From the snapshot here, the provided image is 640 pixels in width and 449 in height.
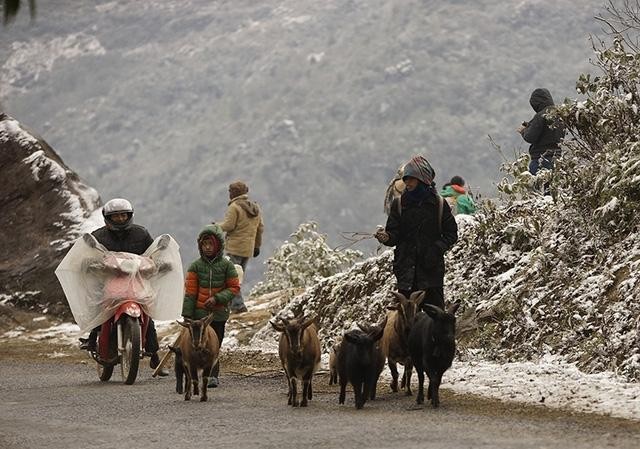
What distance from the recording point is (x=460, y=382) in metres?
12.9

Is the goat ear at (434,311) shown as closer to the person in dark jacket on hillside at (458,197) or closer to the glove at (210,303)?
the glove at (210,303)

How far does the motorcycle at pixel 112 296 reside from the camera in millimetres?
15078

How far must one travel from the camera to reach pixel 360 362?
11.7m

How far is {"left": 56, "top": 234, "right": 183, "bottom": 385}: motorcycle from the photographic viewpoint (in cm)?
1508

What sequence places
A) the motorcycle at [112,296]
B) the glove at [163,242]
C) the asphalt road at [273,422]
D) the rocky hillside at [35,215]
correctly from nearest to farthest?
the asphalt road at [273,422] → the motorcycle at [112,296] → the glove at [163,242] → the rocky hillside at [35,215]

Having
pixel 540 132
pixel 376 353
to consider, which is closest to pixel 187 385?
pixel 376 353

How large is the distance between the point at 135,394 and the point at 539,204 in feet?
20.4

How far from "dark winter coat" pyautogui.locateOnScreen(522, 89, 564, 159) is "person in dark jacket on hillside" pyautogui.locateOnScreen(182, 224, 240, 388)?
6768 mm

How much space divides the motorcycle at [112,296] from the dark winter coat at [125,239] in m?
0.16

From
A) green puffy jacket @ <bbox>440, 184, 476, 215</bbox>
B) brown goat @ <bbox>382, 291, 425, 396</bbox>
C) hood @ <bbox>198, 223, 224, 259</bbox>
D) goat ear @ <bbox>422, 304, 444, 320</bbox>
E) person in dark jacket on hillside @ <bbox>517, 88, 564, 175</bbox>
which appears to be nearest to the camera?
goat ear @ <bbox>422, 304, 444, 320</bbox>

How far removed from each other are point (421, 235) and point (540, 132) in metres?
7.26

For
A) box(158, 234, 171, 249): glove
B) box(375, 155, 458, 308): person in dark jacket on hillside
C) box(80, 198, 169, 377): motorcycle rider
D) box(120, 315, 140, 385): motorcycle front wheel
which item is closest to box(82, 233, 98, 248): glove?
box(80, 198, 169, 377): motorcycle rider

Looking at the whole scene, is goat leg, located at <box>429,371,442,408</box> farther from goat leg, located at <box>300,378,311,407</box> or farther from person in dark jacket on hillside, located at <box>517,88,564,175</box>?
person in dark jacket on hillside, located at <box>517,88,564,175</box>

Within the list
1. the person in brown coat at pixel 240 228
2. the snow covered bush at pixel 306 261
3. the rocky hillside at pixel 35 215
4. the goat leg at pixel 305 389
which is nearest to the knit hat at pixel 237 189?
the person in brown coat at pixel 240 228
